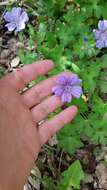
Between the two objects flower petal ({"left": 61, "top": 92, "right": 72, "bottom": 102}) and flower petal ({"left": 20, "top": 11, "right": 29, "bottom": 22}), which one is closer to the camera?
flower petal ({"left": 61, "top": 92, "right": 72, "bottom": 102})

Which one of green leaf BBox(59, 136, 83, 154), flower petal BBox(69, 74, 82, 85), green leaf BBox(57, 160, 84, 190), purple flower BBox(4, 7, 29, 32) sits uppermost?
purple flower BBox(4, 7, 29, 32)

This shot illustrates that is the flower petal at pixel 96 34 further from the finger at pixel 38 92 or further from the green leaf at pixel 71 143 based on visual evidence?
the green leaf at pixel 71 143

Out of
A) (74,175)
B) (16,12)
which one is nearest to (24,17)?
(16,12)

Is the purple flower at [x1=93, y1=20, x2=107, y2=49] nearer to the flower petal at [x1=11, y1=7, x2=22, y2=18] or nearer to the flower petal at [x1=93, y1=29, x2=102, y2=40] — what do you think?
the flower petal at [x1=93, y1=29, x2=102, y2=40]

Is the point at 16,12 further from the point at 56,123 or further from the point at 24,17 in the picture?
the point at 56,123

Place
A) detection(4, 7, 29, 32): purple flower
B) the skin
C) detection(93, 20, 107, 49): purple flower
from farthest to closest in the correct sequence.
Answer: detection(4, 7, 29, 32): purple flower
detection(93, 20, 107, 49): purple flower
the skin

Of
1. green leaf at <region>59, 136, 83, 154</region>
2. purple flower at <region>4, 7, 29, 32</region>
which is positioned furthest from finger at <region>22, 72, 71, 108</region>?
purple flower at <region>4, 7, 29, 32</region>

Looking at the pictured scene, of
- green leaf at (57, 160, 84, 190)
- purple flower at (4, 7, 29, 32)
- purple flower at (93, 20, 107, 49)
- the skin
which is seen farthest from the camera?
purple flower at (4, 7, 29, 32)
